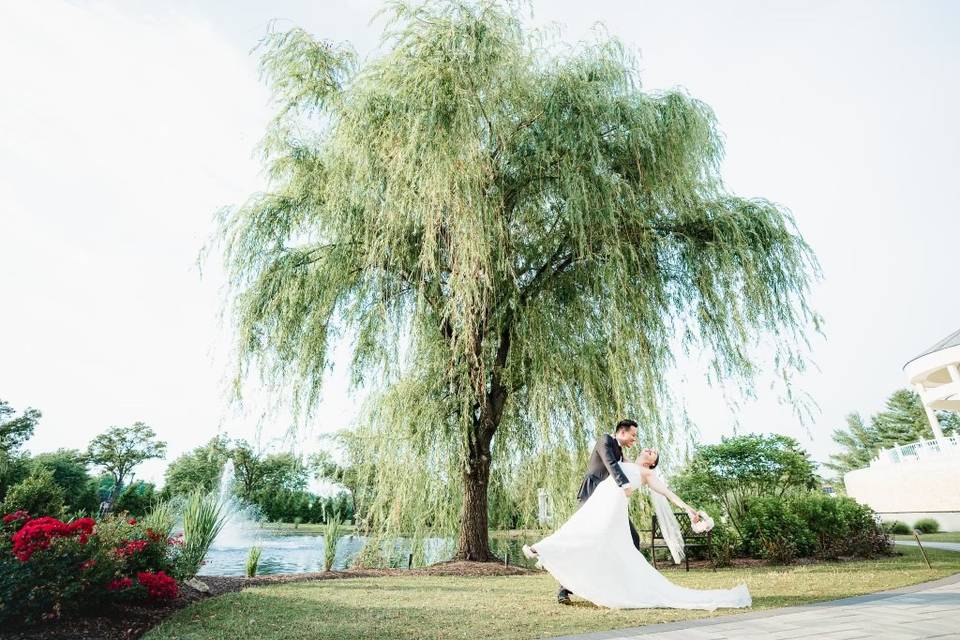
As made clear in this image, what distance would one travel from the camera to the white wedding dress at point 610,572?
4363mm

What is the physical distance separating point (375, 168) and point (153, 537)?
554 centimetres

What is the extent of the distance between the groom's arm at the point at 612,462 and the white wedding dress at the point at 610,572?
0.30m

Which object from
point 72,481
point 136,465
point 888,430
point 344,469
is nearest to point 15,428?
point 72,481

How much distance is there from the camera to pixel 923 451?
22.2 metres

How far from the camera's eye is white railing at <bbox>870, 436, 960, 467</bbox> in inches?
813

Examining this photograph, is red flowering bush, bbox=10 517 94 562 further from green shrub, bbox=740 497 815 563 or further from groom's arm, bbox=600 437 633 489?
green shrub, bbox=740 497 815 563

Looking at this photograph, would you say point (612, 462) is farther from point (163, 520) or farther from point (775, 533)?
point (775, 533)

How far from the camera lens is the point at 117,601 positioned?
15.6ft

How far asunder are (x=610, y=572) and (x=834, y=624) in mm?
1622

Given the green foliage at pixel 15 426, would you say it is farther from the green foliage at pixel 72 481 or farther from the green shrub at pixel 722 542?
the green shrub at pixel 722 542

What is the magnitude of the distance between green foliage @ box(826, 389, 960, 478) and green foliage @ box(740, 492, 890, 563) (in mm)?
53397

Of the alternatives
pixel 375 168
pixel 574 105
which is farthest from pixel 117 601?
pixel 574 105

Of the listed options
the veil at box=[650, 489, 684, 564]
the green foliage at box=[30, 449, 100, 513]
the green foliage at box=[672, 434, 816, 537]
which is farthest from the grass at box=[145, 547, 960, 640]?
the green foliage at box=[30, 449, 100, 513]

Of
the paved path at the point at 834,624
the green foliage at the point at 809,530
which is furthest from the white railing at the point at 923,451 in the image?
the paved path at the point at 834,624
